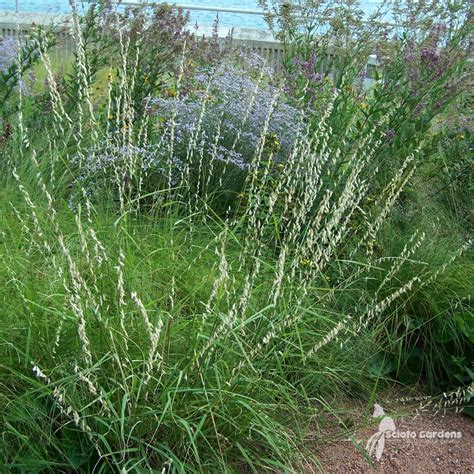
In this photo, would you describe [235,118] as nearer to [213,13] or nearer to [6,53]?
[6,53]

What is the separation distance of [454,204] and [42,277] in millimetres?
2851

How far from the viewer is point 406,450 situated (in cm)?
292

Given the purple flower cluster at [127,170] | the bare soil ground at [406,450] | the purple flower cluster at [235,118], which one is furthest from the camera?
the purple flower cluster at [235,118]

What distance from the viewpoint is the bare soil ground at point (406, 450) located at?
2700 millimetres

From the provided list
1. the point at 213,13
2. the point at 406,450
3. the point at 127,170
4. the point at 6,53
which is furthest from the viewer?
the point at 213,13

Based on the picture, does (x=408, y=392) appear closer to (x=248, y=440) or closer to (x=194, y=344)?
(x=248, y=440)

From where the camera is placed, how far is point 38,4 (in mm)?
12656

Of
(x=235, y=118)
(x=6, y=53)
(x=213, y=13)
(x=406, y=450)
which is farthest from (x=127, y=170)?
(x=213, y=13)

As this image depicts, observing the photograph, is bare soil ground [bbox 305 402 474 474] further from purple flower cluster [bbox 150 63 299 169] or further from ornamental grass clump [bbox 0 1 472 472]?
purple flower cluster [bbox 150 63 299 169]

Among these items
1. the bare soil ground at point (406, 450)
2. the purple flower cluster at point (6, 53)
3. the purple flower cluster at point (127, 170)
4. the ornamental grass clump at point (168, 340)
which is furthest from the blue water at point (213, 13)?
the bare soil ground at point (406, 450)

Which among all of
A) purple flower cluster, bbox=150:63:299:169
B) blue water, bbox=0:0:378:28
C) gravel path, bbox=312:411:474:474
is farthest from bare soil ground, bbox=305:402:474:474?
blue water, bbox=0:0:378:28

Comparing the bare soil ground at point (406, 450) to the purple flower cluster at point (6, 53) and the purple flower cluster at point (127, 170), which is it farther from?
the purple flower cluster at point (6, 53)

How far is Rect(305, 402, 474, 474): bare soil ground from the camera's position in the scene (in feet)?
8.86

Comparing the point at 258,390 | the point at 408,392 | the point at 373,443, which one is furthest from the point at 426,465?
the point at 258,390
